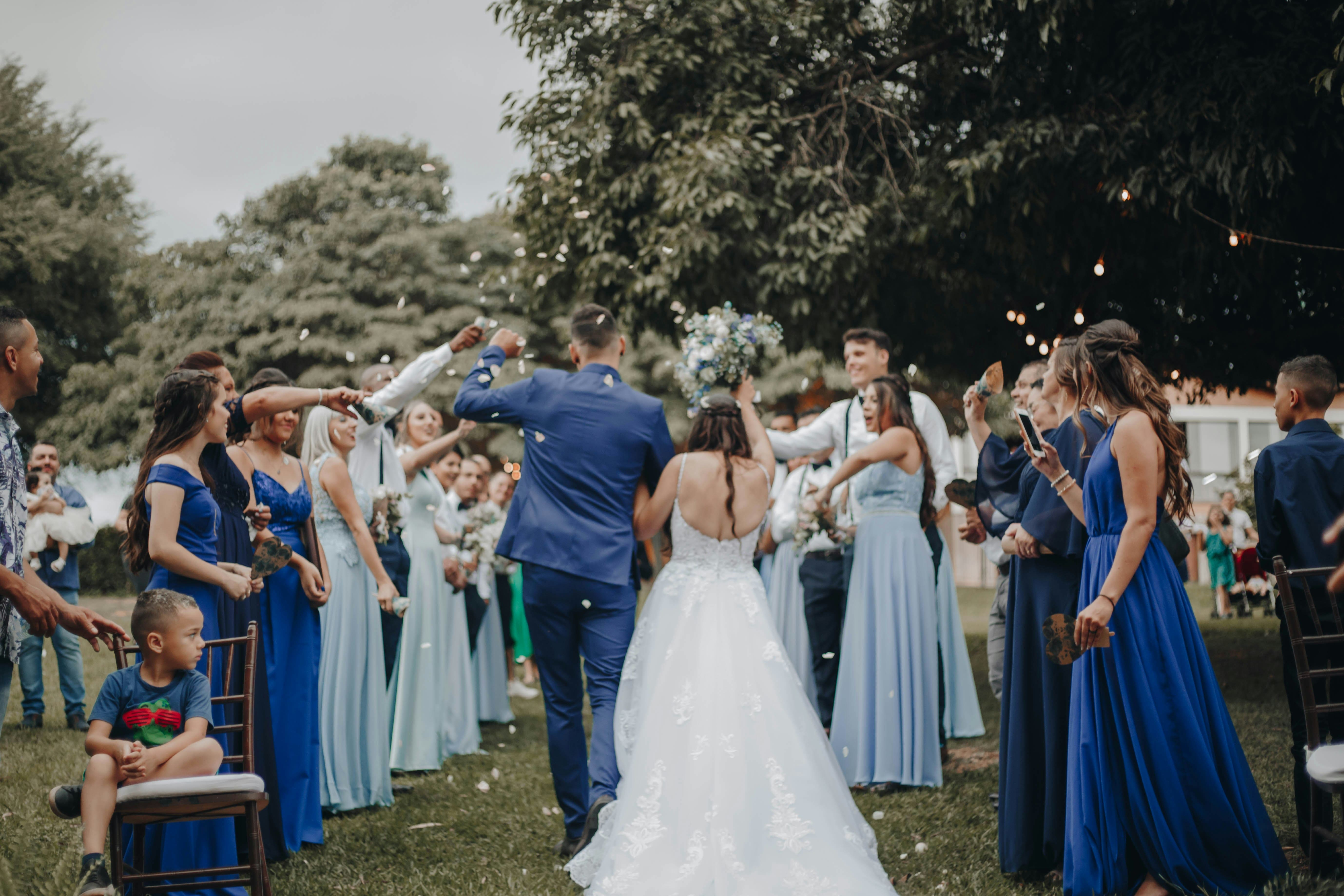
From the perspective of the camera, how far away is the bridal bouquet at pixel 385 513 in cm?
643

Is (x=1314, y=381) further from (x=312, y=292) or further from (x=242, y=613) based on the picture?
(x=312, y=292)

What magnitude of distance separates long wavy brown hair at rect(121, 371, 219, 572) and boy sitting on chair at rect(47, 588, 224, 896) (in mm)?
478

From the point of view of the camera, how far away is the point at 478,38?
10625 mm

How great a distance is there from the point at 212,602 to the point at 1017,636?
327 centimetres

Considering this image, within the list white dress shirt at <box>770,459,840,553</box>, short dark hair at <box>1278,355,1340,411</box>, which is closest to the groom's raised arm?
short dark hair at <box>1278,355,1340,411</box>

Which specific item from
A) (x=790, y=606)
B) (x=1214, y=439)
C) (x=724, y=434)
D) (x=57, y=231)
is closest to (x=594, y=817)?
(x=724, y=434)

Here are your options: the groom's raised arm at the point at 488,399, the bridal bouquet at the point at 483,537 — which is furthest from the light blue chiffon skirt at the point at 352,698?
the bridal bouquet at the point at 483,537

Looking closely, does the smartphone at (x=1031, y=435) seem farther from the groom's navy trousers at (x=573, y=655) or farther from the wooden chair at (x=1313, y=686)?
the groom's navy trousers at (x=573, y=655)

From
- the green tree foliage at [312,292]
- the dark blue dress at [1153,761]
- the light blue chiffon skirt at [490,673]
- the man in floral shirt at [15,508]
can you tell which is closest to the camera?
the man in floral shirt at [15,508]

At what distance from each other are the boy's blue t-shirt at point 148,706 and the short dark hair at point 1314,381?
15.2ft

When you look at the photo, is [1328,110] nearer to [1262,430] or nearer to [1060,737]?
[1060,737]

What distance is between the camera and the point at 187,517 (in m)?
4.04

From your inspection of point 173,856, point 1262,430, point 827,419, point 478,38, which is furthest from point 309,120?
point 1262,430

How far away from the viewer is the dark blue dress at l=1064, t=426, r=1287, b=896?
3707 millimetres
